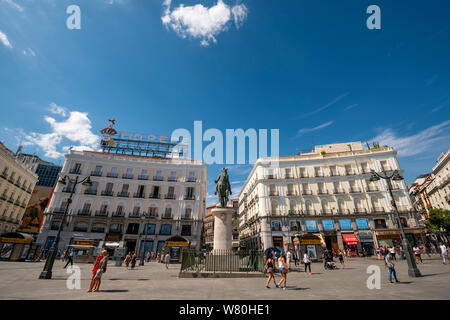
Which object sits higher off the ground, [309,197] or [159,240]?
[309,197]

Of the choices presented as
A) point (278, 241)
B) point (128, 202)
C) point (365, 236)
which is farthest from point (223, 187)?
point (365, 236)

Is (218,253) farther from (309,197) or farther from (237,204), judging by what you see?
(237,204)

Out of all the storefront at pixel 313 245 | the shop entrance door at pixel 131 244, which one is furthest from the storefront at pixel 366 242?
the shop entrance door at pixel 131 244

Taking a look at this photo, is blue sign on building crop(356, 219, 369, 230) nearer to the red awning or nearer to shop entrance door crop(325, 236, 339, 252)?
the red awning

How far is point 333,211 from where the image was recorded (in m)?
31.5

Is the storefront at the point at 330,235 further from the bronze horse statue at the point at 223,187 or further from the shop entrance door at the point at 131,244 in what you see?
the shop entrance door at the point at 131,244

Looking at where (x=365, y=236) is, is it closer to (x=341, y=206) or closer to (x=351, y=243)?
(x=351, y=243)

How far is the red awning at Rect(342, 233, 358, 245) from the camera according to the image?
28547 millimetres

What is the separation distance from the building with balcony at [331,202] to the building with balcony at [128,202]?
11548 mm

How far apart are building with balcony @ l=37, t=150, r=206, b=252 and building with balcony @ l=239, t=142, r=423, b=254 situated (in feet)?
37.9

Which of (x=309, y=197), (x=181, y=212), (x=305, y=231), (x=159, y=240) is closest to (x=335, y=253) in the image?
(x=305, y=231)

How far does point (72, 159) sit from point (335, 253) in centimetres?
4352
